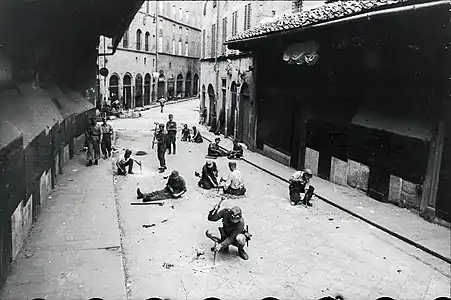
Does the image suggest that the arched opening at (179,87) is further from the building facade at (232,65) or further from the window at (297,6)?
the window at (297,6)

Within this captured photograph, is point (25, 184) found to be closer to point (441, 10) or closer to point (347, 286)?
point (347, 286)

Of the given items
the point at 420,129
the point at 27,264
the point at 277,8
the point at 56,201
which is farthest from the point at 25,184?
the point at 277,8

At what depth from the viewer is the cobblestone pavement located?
6965 millimetres

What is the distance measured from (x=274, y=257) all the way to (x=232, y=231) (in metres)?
0.95

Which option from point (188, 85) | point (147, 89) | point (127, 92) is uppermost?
point (188, 85)

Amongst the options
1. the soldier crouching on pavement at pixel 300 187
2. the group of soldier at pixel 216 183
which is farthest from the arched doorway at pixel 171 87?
the soldier crouching on pavement at pixel 300 187

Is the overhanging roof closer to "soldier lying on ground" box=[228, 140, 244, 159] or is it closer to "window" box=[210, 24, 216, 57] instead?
"soldier lying on ground" box=[228, 140, 244, 159]

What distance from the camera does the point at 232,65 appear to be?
80.2ft

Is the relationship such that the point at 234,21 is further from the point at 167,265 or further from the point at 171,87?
the point at 171,87

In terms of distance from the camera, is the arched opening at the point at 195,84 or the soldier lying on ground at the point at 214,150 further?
the arched opening at the point at 195,84

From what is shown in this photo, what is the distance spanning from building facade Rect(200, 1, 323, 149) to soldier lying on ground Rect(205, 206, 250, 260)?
13.2 meters

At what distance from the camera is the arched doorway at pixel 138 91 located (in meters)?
44.7

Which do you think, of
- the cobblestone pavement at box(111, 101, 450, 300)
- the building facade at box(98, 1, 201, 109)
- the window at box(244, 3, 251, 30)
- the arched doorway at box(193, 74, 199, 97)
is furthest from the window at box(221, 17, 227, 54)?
the arched doorway at box(193, 74, 199, 97)

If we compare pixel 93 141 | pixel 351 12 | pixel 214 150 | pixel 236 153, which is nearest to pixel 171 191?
pixel 93 141
